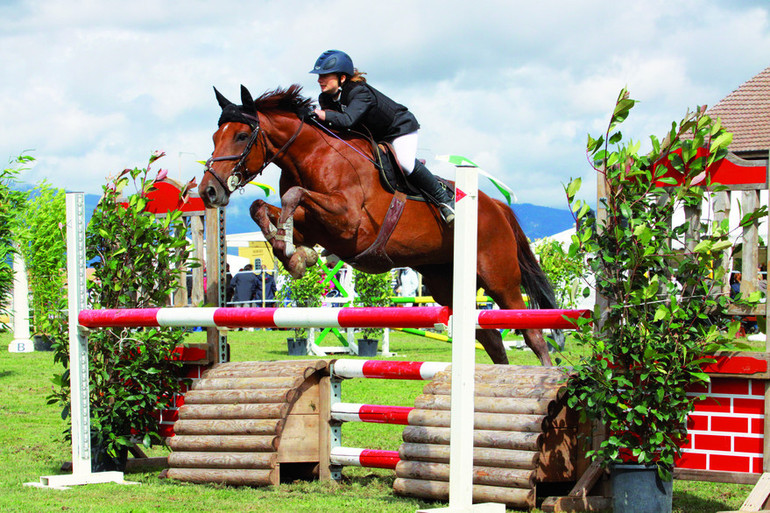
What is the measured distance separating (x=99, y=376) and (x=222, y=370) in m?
A: 0.69

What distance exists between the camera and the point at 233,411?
4332 millimetres

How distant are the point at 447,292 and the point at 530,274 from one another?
0.76m

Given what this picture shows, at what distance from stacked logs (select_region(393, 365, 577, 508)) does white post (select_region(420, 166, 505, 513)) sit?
12.1 inches

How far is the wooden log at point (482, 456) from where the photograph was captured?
3498 mm

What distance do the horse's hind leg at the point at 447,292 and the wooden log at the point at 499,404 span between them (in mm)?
1576

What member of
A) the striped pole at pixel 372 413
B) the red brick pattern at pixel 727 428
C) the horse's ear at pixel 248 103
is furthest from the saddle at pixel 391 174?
the red brick pattern at pixel 727 428

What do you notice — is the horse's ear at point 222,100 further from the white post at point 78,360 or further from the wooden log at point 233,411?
the wooden log at point 233,411

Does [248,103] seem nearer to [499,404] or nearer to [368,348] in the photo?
[499,404]

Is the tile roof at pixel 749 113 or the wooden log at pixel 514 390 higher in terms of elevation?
the tile roof at pixel 749 113

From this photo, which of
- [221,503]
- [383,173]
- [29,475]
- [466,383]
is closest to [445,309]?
[466,383]

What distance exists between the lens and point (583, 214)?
3.39 metres

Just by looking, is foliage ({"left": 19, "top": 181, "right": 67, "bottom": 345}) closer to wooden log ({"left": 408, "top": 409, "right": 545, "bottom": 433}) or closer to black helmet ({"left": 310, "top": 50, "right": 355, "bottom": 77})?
black helmet ({"left": 310, "top": 50, "right": 355, "bottom": 77})

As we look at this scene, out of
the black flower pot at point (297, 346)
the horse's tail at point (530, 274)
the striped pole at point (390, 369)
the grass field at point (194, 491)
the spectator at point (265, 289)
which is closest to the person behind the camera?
the grass field at point (194, 491)

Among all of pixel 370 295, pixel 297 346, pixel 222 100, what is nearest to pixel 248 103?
pixel 222 100
